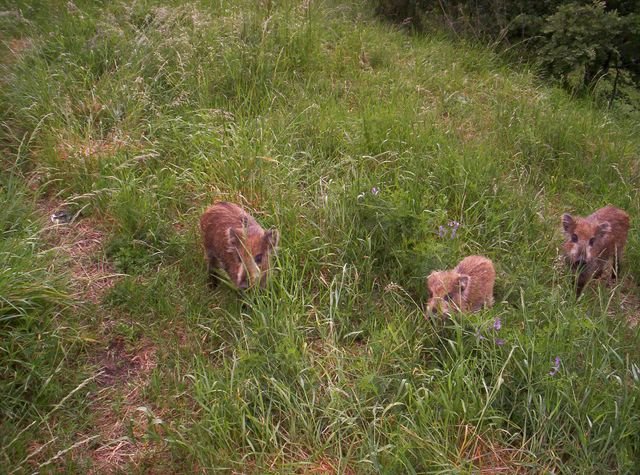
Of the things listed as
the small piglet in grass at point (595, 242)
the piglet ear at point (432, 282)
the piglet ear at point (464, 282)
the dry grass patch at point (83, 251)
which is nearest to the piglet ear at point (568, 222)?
the small piglet in grass at point (595, 242)

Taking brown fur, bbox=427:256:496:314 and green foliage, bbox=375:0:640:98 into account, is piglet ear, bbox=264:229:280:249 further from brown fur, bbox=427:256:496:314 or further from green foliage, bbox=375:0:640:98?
green foliage, bbox=375:0:640:98

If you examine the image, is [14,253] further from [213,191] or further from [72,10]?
[72,10]

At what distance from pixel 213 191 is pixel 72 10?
127 inches

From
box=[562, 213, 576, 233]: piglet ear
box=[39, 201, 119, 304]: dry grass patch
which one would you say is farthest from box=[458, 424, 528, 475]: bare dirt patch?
box=[39, 201, 119, 304]: dry grass patch

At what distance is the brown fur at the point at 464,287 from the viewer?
397cm

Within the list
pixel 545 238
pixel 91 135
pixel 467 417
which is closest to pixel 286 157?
pixel 91 135

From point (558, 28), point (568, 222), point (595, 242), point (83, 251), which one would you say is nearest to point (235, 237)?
point (83, 251)

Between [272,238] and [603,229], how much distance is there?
2.61 meters

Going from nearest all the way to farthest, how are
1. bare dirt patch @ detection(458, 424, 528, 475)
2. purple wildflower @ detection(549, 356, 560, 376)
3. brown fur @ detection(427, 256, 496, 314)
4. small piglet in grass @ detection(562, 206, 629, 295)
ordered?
bare dirt patch @ detection(458, 424, 528, 475) < purple wildflower @ detection(549, 356, 560, 376) < brown fur @ detection(427, 256, 496, 314) < small piglet in grass @ detection(562, 206, 629, 295)

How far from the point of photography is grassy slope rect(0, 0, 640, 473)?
3.28m

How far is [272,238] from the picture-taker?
170 inches

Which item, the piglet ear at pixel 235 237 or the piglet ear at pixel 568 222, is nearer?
the piglet ear at pixel 235 237

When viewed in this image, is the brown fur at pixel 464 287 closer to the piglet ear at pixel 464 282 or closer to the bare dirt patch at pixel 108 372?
the piglet ear at pixel 464 282

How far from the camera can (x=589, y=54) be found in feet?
23.1
